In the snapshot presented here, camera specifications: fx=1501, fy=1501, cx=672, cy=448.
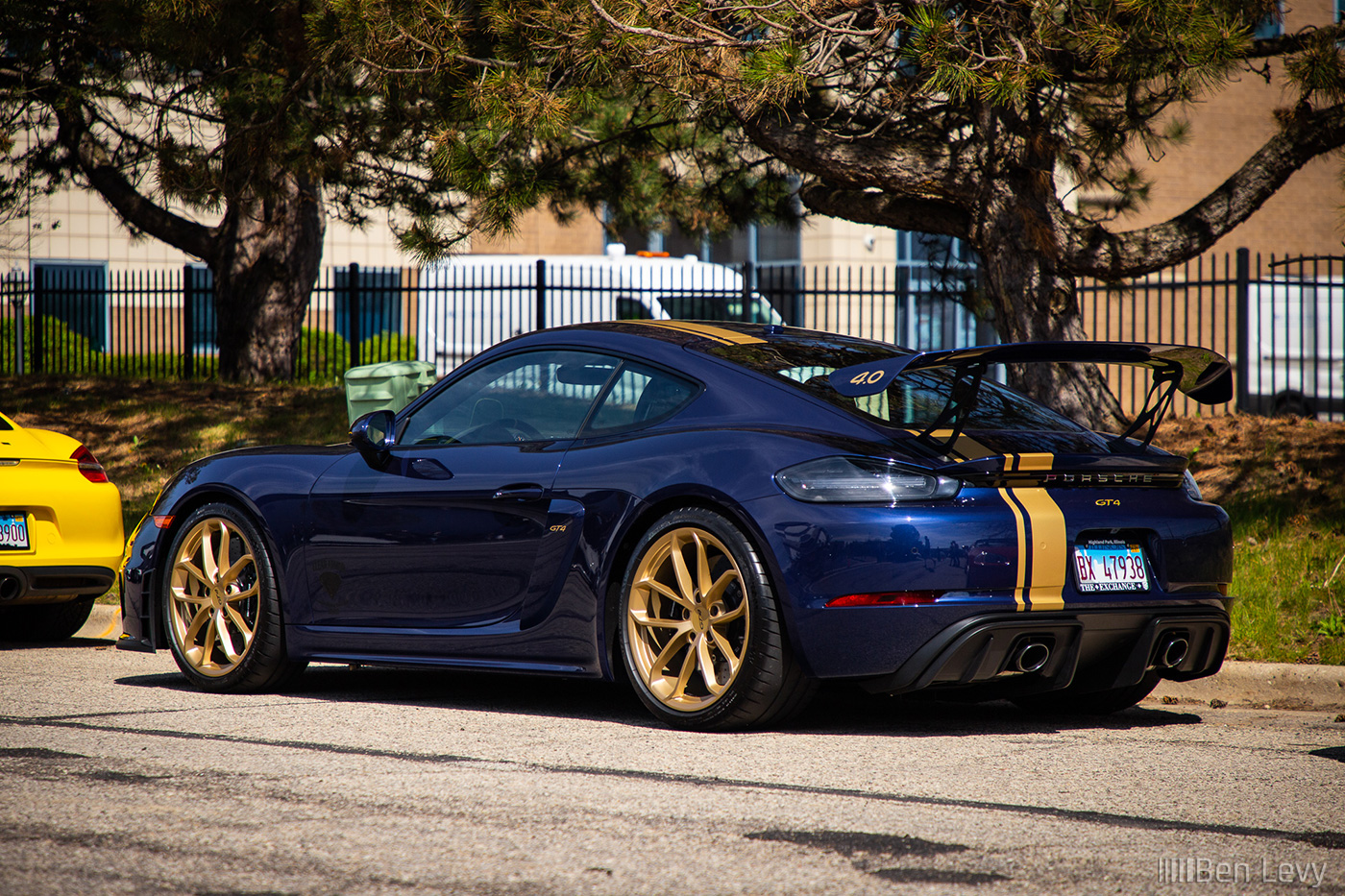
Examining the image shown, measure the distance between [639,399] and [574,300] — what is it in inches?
550

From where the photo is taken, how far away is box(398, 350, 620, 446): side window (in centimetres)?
579

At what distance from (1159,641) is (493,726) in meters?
2.37

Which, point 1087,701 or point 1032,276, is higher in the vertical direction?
point 1032,276

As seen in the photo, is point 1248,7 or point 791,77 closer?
point 791,77

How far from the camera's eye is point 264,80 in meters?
11.3

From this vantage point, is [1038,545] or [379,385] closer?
[1038,545]

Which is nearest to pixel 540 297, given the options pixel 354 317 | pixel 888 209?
pixel 354 317

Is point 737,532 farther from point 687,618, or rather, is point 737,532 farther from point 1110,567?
point 1110,567

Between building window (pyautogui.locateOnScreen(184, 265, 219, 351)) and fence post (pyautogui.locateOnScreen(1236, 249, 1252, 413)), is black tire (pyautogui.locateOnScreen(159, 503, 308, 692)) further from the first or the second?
building window (pyautogui.locateOnScreen(184, 265, 219, 351))

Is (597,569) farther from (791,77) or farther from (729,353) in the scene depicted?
(791,77)

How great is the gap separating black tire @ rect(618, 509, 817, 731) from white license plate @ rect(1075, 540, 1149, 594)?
3.19ft

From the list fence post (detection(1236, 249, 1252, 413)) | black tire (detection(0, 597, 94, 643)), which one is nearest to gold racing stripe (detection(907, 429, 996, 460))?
black tire (detection(0, 597, 94, 643))

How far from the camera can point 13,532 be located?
7.95 metres

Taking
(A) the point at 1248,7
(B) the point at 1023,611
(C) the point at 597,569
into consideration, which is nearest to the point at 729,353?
(C) the point at 597,569
